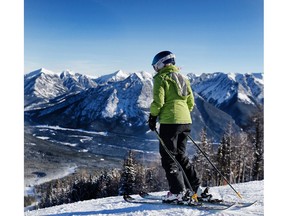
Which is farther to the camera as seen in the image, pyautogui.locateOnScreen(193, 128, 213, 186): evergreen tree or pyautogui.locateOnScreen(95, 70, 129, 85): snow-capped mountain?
pyautogui.locateOnScreen(193, 128, 213, 186): evergreen tree

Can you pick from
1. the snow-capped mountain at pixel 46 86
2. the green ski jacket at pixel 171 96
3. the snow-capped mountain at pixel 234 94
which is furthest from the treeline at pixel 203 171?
the snow-capped mountain at pixel 46 86

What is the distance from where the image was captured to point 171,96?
2.70 metres

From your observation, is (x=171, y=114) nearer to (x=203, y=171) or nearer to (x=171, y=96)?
(x=171, y=96)

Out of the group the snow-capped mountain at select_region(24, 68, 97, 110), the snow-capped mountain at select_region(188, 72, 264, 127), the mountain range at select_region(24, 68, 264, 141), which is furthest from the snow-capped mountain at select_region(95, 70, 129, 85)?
the snow-capped mountain at select_region(188, 72, 264, 127)

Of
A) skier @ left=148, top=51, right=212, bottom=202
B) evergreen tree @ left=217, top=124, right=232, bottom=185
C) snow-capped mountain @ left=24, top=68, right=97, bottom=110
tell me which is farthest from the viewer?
evergreen tree @ left=217, top=124, right=232, bottom=185

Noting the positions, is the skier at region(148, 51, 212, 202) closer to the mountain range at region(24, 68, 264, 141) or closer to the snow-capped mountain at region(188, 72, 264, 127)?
the mountain range at region(24, 68, 264, 141)

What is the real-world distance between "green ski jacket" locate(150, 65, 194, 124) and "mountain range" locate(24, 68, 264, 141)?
1.09 meters

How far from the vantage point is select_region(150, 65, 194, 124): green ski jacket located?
2.62m

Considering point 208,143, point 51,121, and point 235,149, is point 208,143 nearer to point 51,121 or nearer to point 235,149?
point 235,149

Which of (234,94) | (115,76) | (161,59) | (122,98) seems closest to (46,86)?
(115,76)

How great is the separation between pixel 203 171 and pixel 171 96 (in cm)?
519

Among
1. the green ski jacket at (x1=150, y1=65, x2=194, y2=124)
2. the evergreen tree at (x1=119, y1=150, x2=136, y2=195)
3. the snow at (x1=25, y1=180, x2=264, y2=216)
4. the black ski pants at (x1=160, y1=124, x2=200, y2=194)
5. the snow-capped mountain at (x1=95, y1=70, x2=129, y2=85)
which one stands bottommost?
the evergreen tree at (x1=119, y1=150, x2=136, y2=195)
